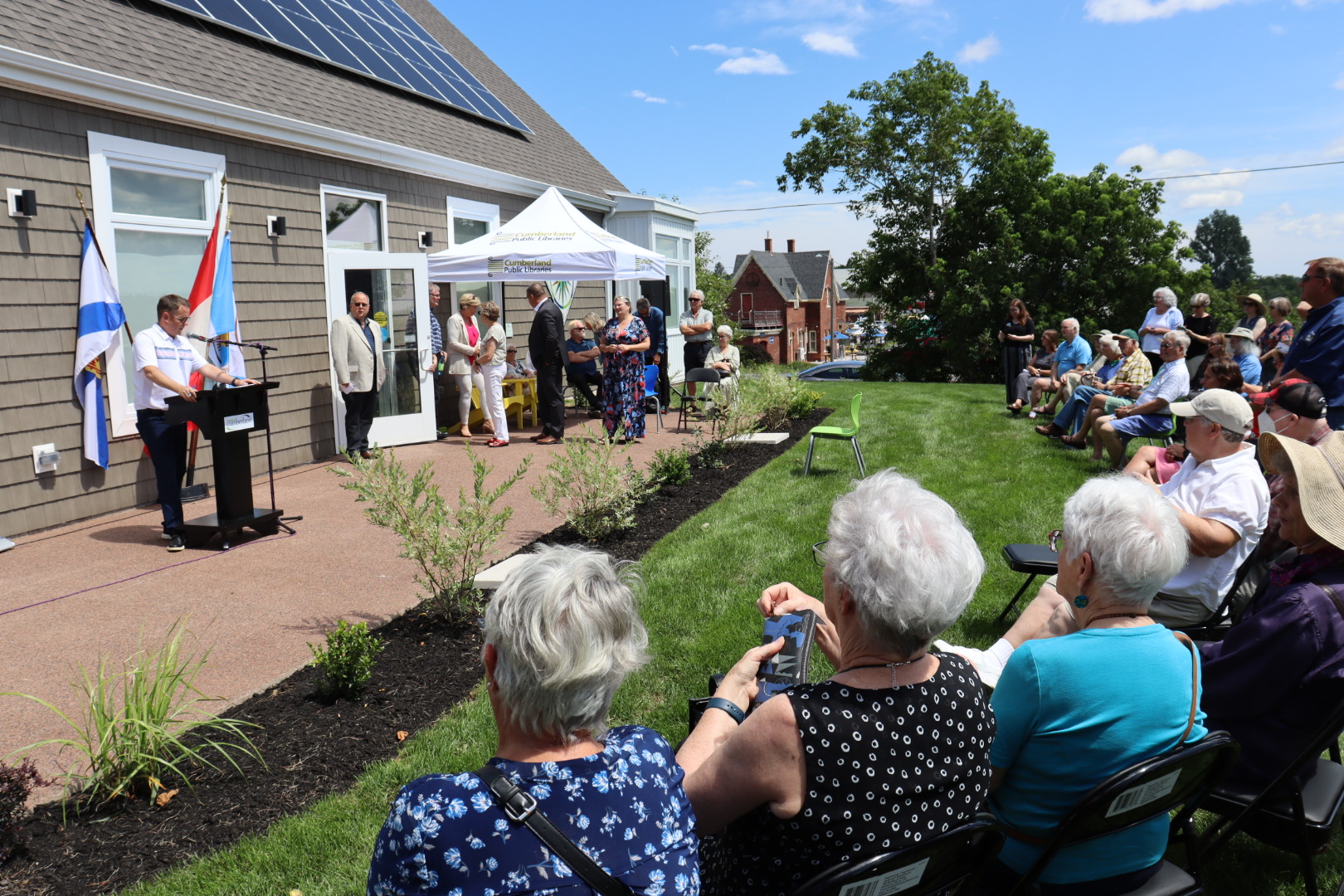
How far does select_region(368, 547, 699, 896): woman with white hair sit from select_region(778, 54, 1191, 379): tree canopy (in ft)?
87.5

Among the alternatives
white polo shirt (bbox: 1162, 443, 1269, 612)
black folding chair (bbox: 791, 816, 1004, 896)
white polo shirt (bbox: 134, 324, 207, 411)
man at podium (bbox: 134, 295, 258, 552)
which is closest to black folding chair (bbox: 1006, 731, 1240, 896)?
black folding chair (bbox: 791, 816, 1004, 896)

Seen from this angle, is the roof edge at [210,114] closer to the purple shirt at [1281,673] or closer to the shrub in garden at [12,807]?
the shrub in garden at [12,807]

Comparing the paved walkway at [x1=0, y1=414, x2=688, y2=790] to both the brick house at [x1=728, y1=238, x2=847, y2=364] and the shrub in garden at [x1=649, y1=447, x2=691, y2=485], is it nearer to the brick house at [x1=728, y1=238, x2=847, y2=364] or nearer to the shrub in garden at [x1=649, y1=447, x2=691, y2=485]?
the shrub in garden at [x1=649, y1=447, x2=691, y2=485]

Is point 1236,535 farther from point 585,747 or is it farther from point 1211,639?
point 585,747

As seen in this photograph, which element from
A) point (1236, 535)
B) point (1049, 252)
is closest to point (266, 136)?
point (1236, 535)

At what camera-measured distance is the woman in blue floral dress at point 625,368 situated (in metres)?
11.2

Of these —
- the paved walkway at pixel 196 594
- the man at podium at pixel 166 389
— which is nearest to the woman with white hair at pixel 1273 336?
the paved walkway at pixel 196 594

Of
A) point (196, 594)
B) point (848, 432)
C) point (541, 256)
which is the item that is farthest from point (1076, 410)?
point (196, 594)

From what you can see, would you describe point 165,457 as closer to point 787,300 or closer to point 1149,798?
point 1149,798

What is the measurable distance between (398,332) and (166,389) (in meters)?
4.73

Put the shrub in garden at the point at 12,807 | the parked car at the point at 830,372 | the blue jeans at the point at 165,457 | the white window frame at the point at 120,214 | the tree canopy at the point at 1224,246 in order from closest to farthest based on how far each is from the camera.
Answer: the shrub in garden at the point at 12,807, the blue jeans at the point at 165,457, the white window frame at the point at 120,214, the parked car at the point at 830,372, the tree canopy at the point at 1224,246

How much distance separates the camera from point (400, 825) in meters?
1.58

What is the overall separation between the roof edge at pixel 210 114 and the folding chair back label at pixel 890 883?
7.76 m

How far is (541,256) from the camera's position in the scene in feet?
35.5
